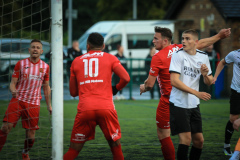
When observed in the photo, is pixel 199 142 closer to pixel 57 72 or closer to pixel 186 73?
pixel 186 73

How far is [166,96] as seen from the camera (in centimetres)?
634

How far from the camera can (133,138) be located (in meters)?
9.06

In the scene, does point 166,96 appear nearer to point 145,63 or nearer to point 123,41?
point 145,63

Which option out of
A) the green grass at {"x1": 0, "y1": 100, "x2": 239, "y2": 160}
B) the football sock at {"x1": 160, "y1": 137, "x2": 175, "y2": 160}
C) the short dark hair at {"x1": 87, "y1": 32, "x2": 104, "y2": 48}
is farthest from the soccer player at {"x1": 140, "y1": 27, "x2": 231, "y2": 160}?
the short dark hair at {"x1": 87, "y1": 32, "x2": 104, "y2": 48}

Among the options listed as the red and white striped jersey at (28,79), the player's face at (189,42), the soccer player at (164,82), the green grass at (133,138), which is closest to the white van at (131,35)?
the green grass at (133,138)

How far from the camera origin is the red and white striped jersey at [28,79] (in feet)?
22.4

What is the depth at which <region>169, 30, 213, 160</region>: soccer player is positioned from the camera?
559 centimetres

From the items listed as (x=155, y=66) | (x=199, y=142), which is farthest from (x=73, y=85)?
(x=199, y=142)

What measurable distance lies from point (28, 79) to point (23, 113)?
1.77 feet

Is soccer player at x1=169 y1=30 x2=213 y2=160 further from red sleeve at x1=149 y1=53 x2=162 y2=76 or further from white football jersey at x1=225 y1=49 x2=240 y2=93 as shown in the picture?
white football jersey at x1=225 y1=49 x2=240 y2=93

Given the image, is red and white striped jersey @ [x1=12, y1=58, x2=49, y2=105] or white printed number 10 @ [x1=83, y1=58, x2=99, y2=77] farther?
red and white striped jersey @ [x1=12, y1=58, x2=49, y2=105]

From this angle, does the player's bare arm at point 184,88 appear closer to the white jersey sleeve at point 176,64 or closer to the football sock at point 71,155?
the white jersey sleeve at point 176,64

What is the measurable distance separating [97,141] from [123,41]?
1440 cm

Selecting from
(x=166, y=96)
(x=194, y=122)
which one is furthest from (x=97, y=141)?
(x=194, y=122)
